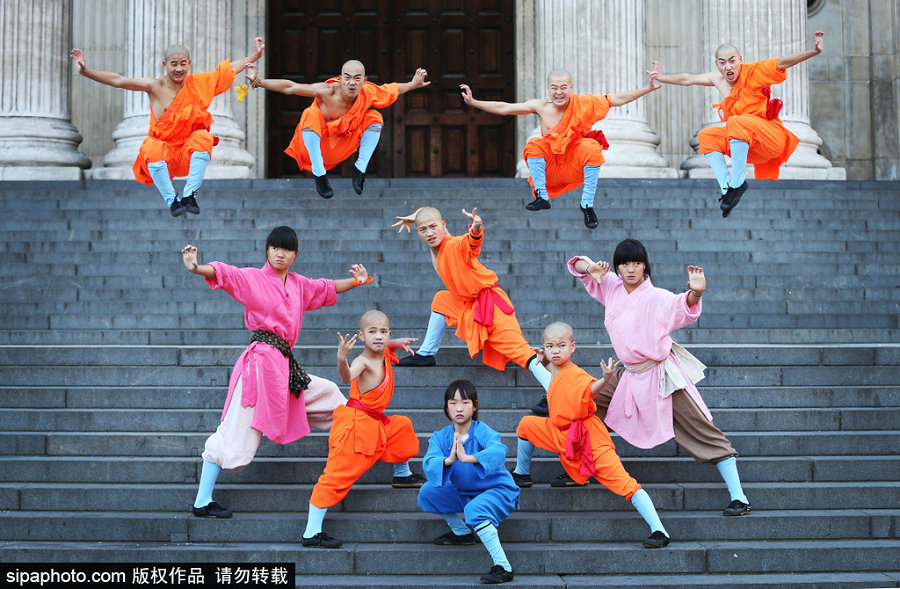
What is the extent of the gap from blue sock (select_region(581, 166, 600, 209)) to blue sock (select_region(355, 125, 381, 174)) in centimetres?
208

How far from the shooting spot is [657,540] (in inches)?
241

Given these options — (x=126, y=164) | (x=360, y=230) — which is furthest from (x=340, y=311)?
(x=126, y=164)

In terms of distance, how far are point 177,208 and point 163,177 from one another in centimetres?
31

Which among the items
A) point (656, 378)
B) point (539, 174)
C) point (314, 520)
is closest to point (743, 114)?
point (539, 174)

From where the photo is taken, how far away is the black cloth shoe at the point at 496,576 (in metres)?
5.81

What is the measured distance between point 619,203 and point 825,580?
6.30 m

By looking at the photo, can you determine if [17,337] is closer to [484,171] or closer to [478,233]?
[478,233]

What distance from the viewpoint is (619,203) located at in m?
11.6

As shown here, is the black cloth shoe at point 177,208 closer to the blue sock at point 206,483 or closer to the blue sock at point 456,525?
the blue sock at point 206,483

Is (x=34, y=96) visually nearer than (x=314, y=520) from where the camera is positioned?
No

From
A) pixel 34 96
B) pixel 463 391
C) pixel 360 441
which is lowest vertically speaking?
pixel 360 441

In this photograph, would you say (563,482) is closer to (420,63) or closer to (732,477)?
(732,477)

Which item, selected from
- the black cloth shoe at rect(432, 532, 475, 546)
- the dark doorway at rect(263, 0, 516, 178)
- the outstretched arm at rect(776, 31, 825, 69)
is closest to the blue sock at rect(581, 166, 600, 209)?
the outstretched arm at rect(776, 31, 825, 69)

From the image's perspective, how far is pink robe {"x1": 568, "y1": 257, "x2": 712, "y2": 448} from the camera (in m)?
6.56
